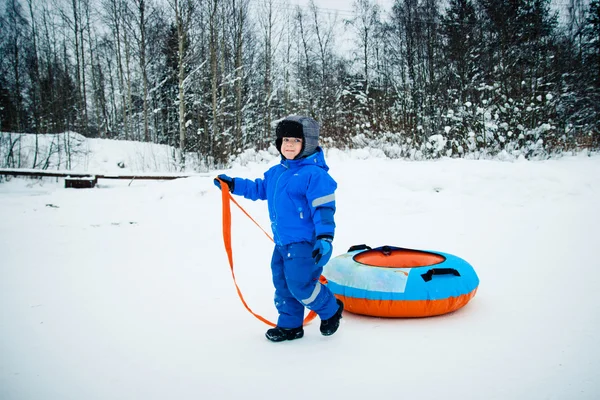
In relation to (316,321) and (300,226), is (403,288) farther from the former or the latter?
(300,226)

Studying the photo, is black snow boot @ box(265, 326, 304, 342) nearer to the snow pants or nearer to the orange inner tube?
the snow pants

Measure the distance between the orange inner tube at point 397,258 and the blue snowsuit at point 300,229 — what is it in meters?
0.90

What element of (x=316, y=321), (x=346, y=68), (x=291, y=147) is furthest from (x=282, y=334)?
(x=346, y=68)

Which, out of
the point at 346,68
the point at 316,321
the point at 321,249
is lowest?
the point at 316,321

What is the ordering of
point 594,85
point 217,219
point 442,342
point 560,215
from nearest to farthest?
point 442,342
point 560,215
point 217,219
point 594,85

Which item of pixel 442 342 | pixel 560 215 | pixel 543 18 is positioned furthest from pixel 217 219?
pixel 543 18

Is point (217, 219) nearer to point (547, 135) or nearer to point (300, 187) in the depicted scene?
point (300, 187)

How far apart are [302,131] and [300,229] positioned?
22.4 inches

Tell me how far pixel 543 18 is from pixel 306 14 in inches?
498

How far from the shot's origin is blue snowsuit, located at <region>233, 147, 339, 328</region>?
2.12 m

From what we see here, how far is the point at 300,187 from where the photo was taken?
2188 mm

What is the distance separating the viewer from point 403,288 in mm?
2404

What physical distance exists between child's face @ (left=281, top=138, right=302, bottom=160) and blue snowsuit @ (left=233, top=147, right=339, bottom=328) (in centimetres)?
4

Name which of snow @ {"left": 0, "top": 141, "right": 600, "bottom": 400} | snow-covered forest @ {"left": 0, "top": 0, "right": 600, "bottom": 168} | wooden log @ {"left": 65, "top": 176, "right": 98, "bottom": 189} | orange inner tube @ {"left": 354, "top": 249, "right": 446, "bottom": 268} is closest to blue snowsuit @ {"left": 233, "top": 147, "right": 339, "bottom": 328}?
snow @ {"left": 0, "top": 141, "right": 600, "bottom": 400}
